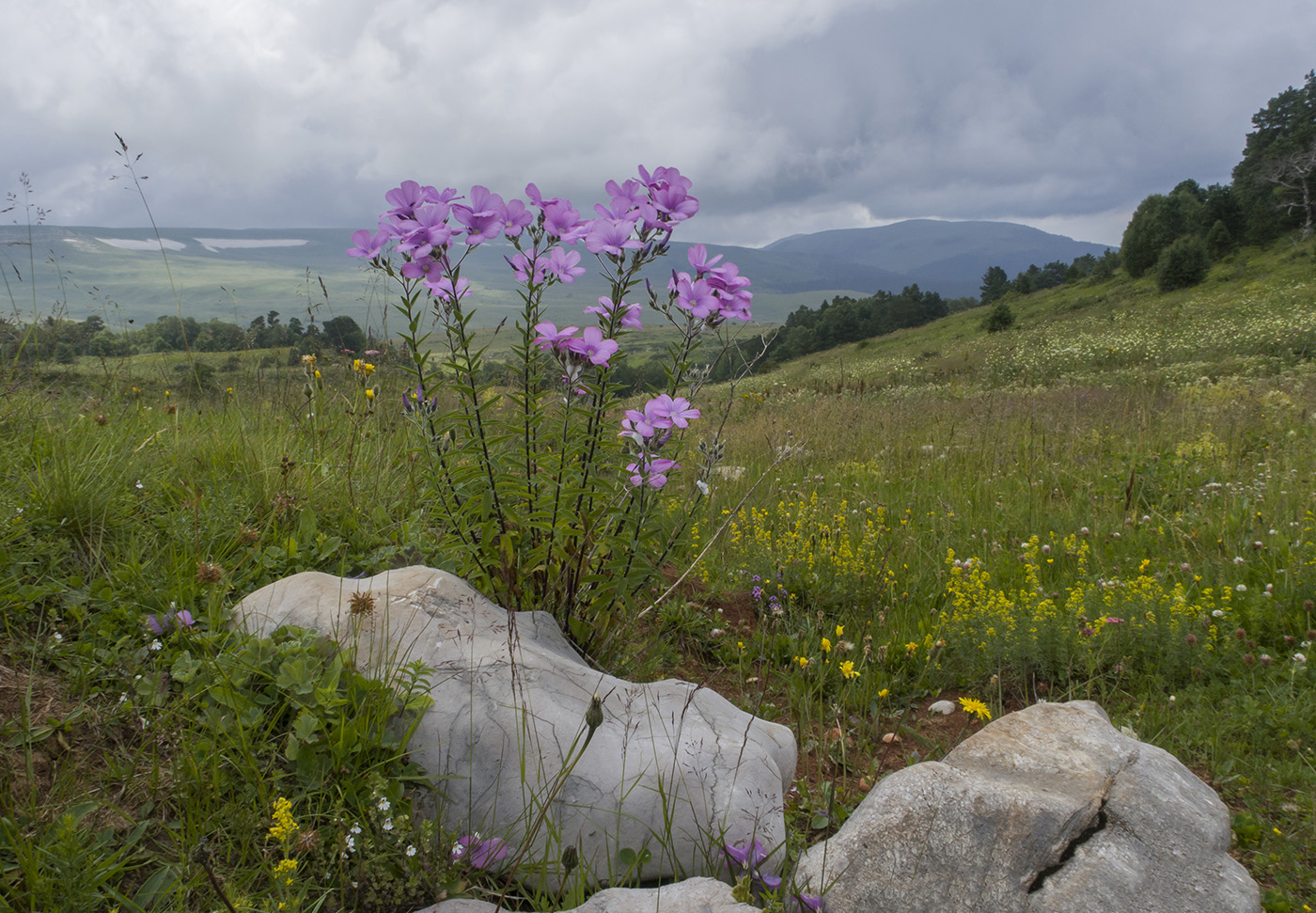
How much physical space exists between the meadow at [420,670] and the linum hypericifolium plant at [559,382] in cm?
35

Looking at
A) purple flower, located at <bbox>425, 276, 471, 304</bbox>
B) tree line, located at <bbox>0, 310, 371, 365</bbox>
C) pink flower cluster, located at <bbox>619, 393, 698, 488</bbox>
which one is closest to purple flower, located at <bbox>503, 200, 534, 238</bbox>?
Result: purple flower, located at <bbox>425, 276, 471, 304</bbox>

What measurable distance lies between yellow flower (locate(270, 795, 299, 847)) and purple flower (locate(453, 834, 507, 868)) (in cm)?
38

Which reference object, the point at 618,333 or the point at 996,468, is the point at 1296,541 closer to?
the point at 996,468

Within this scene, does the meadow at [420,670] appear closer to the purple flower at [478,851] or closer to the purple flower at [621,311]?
the purple flower at [478,851]

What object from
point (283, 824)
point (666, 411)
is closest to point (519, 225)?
point (666, 411)

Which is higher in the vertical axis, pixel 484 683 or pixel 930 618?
pixel 484 683

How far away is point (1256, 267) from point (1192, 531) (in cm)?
4853

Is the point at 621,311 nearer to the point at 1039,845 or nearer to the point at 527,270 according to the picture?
the point at 527,270

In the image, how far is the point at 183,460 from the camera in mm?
3320

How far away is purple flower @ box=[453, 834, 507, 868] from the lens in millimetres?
1675

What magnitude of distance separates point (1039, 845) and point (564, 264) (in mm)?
2214

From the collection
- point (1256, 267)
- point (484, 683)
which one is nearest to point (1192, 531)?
point (484, 683)

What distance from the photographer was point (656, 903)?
1528 millimetres

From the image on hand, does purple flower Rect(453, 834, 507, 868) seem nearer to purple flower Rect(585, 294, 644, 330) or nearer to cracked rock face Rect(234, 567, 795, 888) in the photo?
cracked rock face Rect(234, 567, 795, 888)
